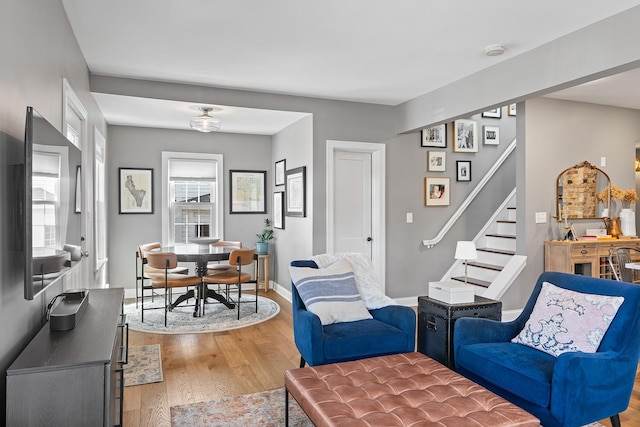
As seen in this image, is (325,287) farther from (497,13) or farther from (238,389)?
(497,13)

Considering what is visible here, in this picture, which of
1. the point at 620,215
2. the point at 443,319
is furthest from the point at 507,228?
the point at 443,319

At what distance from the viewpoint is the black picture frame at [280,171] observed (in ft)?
21.3

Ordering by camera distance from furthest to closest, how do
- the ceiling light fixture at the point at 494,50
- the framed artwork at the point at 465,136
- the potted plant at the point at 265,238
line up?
1. the potted plant at the point at 265,238
2. the framed artwork at the point at 465,136
3. the ceiling light fixture at the point at 494,50

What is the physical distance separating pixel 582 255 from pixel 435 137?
7.52 ft

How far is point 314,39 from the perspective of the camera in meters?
3.53

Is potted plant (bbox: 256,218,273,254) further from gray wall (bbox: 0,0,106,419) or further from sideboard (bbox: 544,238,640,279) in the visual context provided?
gray wall (bbox: 0,0,106,419)

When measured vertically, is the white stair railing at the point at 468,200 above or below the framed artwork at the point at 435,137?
below

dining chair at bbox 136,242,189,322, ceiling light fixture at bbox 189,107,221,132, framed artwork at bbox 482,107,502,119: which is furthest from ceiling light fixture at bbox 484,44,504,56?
dining chair at bbox 136,242,189,322

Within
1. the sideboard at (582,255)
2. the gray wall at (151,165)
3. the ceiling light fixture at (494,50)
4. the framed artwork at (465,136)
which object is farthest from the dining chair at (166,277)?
→ the sideboard at (582,255)

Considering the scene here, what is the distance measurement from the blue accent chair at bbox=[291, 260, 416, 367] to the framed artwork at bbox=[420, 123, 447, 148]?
10.8 ft

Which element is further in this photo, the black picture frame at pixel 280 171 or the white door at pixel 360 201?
the black picture frame at pixel 280 171

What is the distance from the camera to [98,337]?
1.96 m

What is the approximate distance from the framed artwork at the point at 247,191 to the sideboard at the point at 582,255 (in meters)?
4.15

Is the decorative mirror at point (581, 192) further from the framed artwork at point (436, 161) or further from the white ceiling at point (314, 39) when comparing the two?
the framed artwork at point (436, 161)
